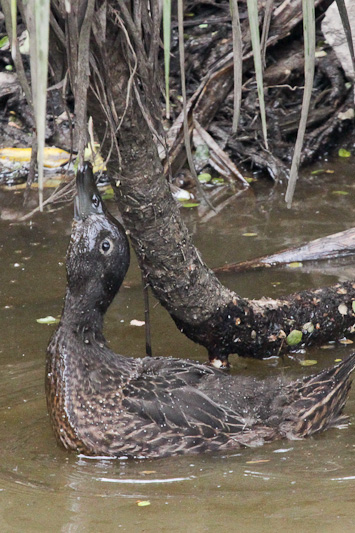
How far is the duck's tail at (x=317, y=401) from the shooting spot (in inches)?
153

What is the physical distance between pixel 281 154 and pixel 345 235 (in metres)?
2.75

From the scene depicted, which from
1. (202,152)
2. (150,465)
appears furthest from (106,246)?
(202,152)

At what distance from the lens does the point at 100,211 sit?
12.8 feet

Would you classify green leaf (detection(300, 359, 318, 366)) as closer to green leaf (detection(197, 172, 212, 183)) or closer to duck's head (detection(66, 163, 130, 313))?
duck's head (detection(66, 163, 130, 313))

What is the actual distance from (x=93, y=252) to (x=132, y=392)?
2.54 feet

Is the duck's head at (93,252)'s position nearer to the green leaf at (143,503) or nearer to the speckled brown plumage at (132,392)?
the speckled brown plumage at (132,392)

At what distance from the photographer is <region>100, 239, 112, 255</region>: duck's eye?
3914 mm

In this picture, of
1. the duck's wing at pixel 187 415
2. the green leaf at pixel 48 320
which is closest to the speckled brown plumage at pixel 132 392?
the duck's wing at pixel 187 415

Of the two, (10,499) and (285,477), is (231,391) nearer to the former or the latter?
(285,477)

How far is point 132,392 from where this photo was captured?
3816 millimetres

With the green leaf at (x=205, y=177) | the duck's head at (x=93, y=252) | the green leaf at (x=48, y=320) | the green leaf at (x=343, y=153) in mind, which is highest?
the green leaf at (x=343, y=153)

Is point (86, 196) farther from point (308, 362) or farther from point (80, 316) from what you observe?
point (308, 362)

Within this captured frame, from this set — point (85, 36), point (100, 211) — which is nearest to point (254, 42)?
point (85, 36)

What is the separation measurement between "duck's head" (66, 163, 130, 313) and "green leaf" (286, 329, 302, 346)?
52.3 inches
